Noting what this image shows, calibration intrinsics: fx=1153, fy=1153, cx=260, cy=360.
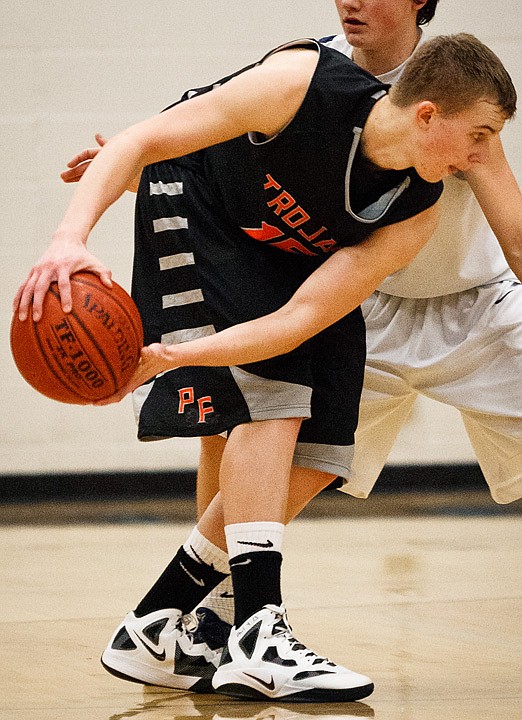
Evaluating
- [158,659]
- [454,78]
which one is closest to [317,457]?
[158,659]

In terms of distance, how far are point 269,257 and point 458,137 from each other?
0.46 meters

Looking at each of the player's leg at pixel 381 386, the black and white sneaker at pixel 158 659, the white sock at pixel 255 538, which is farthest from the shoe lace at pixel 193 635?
the player's leg at pixel 381 386

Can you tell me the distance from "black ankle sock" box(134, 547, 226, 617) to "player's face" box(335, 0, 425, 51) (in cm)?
112

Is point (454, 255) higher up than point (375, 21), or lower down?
lower down

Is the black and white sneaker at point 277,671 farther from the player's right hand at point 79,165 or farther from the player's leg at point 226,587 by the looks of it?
the player's right hand at point 79,165

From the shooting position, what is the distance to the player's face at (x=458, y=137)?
1954 millimetres

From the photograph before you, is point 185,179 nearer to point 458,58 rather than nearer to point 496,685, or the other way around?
point 458,58

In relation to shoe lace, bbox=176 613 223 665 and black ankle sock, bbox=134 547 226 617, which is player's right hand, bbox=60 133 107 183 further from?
shoe lace, bbox=176 613 223 665

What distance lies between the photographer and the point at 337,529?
4.63m

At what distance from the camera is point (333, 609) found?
3.00 m

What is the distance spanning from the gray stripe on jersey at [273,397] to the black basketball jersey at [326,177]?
27cm

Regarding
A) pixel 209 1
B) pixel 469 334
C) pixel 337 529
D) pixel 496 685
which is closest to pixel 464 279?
pixel 469 334

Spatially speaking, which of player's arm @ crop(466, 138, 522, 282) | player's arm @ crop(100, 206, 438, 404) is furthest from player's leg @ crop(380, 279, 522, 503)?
player's arm @ crop(100, 206, 438, 404)

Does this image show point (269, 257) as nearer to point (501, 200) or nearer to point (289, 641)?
point (501, 200)
